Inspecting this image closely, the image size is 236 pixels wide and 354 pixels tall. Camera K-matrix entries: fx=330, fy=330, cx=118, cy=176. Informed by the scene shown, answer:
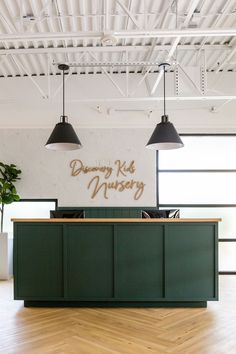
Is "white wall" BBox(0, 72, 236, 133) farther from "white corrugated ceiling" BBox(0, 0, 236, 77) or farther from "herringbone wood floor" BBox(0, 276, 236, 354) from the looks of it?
"herringbone wood floor" BBox(0, 276, 236, 354)

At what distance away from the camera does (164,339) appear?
3490 mm

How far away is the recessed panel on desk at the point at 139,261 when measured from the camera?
14.7 feet

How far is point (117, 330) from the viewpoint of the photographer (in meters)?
3.73

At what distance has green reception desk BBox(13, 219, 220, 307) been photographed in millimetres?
4480

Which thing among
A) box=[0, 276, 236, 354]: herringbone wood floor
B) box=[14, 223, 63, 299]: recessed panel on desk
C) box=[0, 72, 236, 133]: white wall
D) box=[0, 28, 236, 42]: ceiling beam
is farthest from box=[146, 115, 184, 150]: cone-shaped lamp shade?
box=[0, 72, 236, 133]: white wall

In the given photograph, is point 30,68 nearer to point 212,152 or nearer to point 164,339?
point 212,152

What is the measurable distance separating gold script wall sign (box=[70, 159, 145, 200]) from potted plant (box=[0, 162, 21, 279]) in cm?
125

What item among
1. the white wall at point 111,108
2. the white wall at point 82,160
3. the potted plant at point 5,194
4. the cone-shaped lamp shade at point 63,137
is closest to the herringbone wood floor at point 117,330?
the potted plant at point 5,194

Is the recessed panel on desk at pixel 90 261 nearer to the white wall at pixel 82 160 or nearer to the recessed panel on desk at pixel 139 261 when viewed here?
the recessed panel on desk at pixel 139 261

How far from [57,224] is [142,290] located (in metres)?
1.47

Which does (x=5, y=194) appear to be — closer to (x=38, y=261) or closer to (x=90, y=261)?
(x=38, y=261)

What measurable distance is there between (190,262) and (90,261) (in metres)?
1.37

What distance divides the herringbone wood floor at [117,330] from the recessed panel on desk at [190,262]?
0.25 metres

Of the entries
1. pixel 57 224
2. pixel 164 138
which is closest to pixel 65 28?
pixel 164 138
